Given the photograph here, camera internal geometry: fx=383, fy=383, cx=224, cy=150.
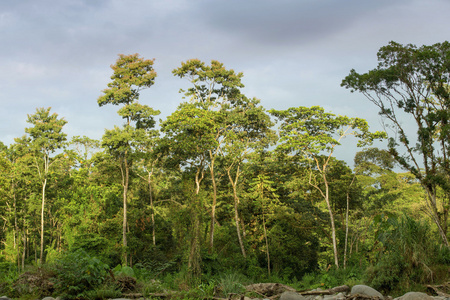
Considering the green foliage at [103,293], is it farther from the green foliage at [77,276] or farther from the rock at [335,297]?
the rock at [335,297]

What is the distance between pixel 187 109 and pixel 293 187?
751 cm

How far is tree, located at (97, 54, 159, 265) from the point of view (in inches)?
861

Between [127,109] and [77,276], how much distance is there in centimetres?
1613

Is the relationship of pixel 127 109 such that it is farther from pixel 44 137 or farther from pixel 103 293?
pixel 103 293

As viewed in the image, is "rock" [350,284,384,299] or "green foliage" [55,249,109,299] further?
"rock" [350,284,384,299]

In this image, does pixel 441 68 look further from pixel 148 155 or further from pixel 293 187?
pixel 148 155

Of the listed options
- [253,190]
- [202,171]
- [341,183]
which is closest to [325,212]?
[341,183]

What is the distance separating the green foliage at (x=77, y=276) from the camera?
755cm

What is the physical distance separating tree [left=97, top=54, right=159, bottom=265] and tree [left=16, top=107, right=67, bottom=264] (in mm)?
4198

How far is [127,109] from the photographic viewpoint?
894 inches

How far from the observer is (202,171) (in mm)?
22594

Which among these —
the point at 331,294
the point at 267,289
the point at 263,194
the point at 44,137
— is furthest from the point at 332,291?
the point at 44,137

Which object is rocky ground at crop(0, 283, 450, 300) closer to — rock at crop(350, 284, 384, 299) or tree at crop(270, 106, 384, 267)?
rock at crop(350, 284, 384, 299)

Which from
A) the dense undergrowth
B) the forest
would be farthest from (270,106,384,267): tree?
the dense undergrowth
